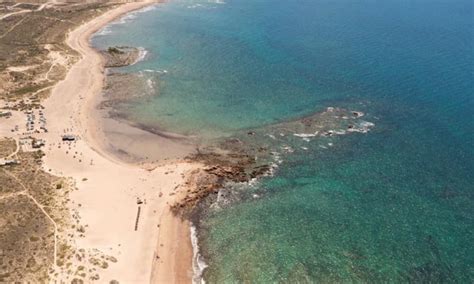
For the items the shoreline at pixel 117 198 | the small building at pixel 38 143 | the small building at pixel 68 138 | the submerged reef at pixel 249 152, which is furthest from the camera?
the small building at pixel 68 138

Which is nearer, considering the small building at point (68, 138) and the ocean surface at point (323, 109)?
the ocean surface at point (323, 109)

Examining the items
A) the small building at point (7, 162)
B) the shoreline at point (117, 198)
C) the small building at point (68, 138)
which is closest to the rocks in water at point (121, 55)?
the shoreline at point (117, 198)

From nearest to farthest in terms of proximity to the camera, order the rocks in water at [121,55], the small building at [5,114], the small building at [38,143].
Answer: the small building at [38,143] → the small building at [5,114] → the rocks in water at [121,55]

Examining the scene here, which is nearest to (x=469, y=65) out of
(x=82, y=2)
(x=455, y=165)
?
(x=455, y=165)

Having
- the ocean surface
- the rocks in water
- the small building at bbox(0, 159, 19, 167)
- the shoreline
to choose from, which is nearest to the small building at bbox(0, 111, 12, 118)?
the shoreline

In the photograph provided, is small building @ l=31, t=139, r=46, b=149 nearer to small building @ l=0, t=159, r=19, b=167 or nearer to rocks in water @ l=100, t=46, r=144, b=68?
small building @ l=0, t=159, r=19, b=167

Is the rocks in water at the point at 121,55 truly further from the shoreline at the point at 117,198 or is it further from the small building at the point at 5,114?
the small building at the point at 5,114

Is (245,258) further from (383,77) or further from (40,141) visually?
(383,77)
